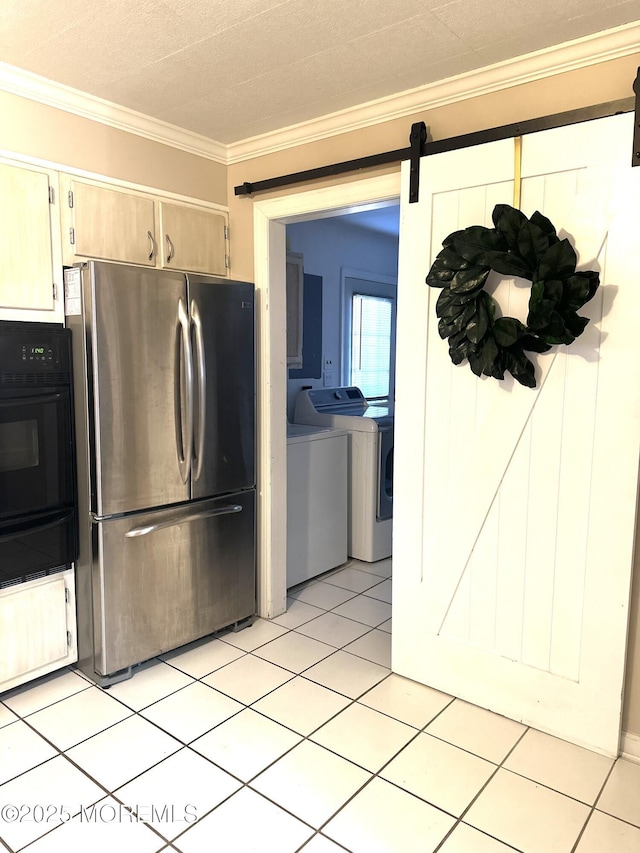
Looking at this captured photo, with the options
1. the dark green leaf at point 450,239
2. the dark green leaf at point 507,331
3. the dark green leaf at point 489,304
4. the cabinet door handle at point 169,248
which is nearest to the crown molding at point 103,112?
the cabinet door handle at point 169,248

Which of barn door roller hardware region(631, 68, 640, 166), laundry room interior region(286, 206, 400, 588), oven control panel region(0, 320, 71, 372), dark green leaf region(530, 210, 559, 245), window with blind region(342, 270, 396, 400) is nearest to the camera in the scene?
barn door roller hardware region(631, 68, 640, 166)

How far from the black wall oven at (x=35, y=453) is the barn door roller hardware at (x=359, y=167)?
1173 millimetres

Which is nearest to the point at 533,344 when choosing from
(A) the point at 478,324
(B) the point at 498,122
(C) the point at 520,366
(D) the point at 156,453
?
(C) the point at 520,366

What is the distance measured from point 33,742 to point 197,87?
2.53 meters

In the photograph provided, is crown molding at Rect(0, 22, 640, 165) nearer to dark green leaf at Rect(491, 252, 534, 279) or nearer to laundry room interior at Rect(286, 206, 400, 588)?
laundry room interior at Rect(286, 206, 400, 588)

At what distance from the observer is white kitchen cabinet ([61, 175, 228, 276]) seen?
253 centimetres

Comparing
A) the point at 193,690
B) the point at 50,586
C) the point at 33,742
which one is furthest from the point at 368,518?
the point at 33,742

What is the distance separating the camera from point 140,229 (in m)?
2.76

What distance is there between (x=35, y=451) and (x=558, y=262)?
6.69ft

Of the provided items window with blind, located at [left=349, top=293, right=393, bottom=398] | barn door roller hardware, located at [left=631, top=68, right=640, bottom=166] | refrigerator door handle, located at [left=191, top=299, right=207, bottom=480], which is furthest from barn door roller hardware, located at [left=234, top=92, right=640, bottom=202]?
window with blind, located at [left=349, top=293, right=393, bottom=398]

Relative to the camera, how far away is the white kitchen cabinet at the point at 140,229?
253 centimetres

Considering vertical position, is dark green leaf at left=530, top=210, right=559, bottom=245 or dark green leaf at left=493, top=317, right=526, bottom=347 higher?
dark green leaf at left=530, top=210, right=559, bottom=245

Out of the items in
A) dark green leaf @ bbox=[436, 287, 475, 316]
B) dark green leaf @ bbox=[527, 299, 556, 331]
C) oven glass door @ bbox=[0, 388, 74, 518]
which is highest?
dark green leaf @ bbox=[436, 287, 475, 316]

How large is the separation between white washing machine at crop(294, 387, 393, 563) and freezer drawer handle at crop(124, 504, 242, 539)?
1223mm
